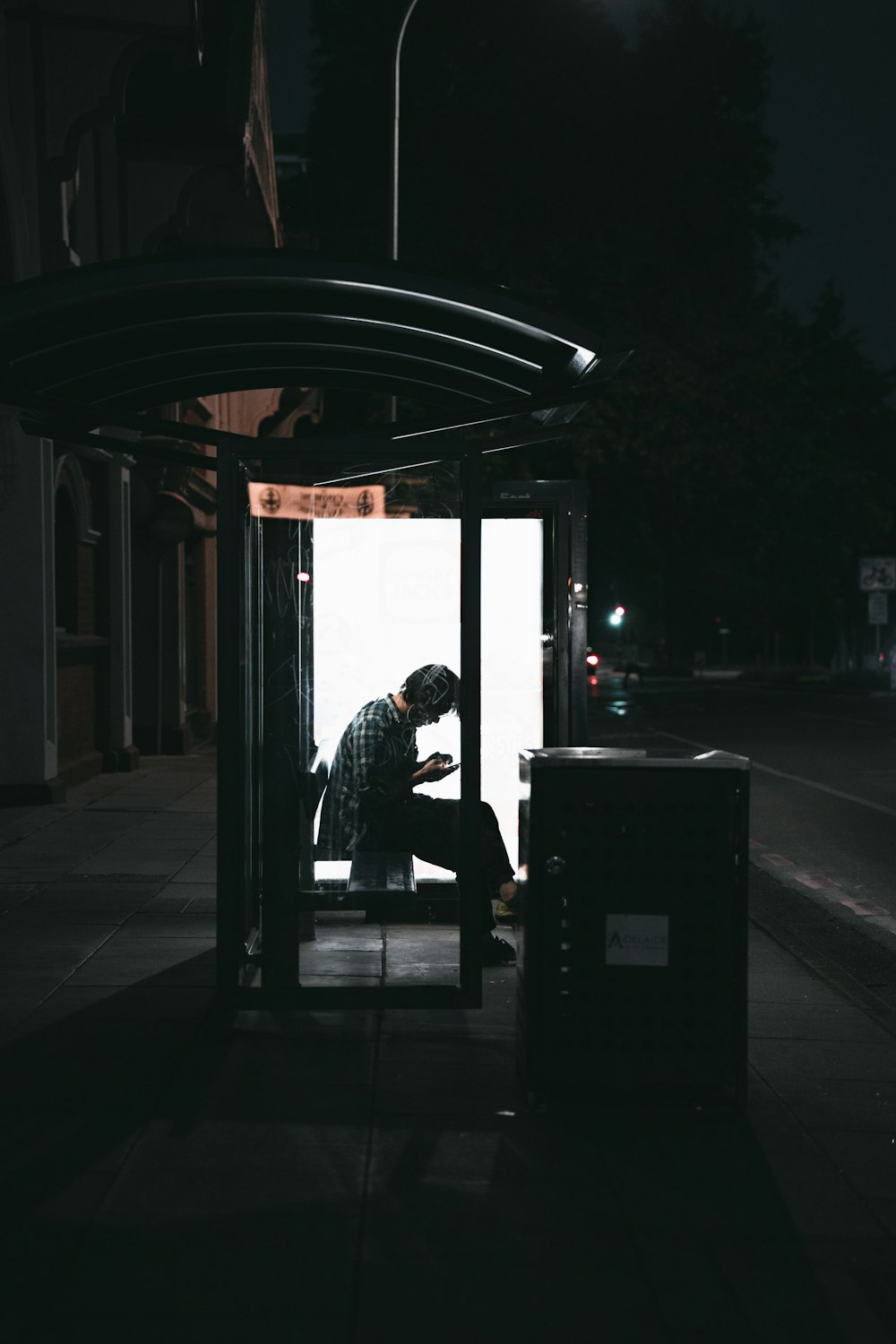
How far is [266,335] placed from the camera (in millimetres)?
6195

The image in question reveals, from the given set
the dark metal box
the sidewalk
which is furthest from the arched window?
the dark metal box

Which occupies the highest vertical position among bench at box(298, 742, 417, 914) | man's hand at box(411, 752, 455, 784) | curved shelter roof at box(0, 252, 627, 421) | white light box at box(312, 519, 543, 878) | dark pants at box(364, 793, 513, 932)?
curved shelter roof at box(0, 252, 627, 421)

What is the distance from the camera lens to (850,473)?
120 ft

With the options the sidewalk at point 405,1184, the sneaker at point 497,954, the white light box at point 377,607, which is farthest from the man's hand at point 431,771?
the sidewalk at point 405,1184

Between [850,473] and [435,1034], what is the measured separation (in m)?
32.6

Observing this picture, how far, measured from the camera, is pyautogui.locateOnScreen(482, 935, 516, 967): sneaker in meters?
7.23

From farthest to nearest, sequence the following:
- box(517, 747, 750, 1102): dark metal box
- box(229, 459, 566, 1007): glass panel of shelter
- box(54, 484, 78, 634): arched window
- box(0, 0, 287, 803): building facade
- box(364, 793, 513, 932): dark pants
A: box(54, 484, 78, 634): arched window, box(0, 0, 287, 803): building facade, box(364, 793, 513, 932): dark pants, box(229, 459, 566, 1007): glass panel of shelter, box(517, 747, 750, 1102): dark metal box

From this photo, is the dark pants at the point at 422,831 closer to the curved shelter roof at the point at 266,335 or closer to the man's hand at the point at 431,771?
the man's hand at the point at 431,771

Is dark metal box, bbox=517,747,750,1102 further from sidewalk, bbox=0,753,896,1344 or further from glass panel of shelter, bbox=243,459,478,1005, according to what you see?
glass panel of shelter, bbox=243,459,478,1005

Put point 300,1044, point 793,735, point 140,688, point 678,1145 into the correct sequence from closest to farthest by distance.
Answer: point 678,1145 < point 300,1044 < point 140,688 < point 793,735

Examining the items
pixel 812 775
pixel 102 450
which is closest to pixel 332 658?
pixel 102 450

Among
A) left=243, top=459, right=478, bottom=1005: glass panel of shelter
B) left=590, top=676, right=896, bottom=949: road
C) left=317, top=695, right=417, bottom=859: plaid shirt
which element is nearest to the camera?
left=243, top=459, right=478, bottom=1005: glass panel of shelter

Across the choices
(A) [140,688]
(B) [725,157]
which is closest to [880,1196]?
(A) [140,688]

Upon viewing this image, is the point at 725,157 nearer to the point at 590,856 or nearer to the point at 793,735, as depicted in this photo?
the point at 793,735
